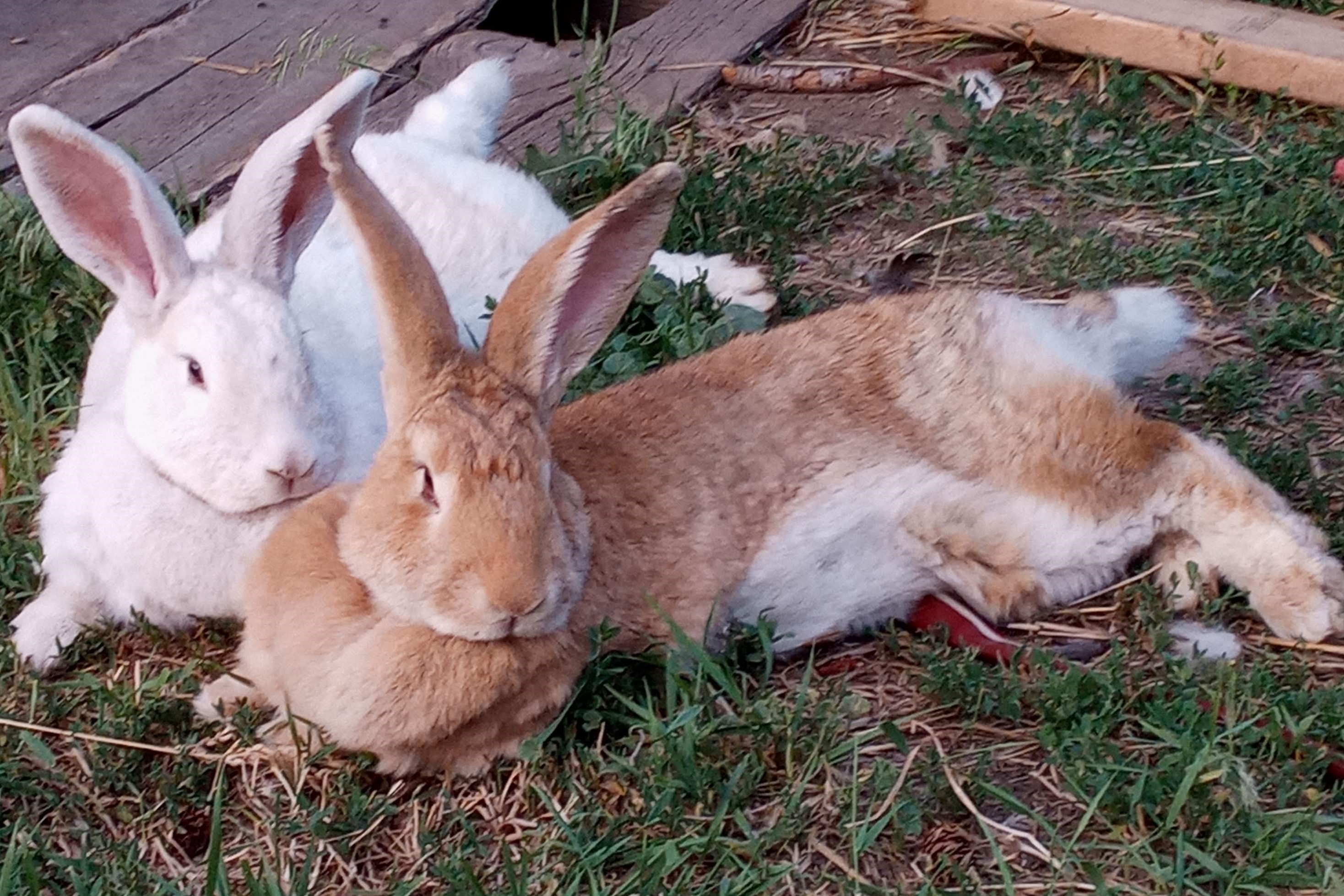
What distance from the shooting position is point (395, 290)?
2156mm

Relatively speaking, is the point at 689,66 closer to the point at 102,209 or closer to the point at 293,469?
the point at 102,209

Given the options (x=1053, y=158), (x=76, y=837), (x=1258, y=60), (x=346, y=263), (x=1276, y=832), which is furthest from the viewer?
(x=1258, y=60)

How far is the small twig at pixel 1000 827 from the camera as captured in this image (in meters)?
2.20

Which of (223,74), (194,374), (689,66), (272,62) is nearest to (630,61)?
(689,66)

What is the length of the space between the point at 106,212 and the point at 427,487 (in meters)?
0.97

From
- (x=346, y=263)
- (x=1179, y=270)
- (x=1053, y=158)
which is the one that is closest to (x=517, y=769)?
(x=346, y=263)

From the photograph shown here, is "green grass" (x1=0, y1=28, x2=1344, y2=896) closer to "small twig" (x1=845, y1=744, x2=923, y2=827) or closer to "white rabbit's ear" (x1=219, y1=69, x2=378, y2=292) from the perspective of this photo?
"small twig" (x1=845, y1=744, x2=923, y2=827)

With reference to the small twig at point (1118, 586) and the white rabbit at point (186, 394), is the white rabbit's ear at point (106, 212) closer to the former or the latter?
the white rabbit at point (186, 394)

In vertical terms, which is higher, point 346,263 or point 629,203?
point 629,203

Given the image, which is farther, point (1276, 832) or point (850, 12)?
point (850, 12)

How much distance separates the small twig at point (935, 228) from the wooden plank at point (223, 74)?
1715 mm

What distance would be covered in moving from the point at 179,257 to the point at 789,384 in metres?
1.10

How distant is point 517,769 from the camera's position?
7.77 feet

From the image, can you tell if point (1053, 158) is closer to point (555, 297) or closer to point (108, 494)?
point (555, 297)
